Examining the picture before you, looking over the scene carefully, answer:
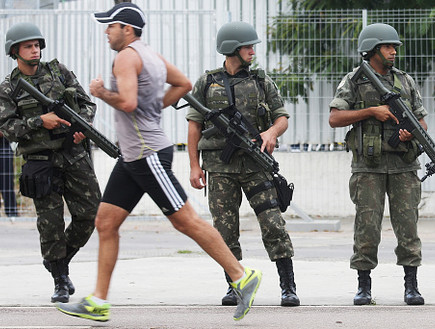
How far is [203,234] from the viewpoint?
248 inches

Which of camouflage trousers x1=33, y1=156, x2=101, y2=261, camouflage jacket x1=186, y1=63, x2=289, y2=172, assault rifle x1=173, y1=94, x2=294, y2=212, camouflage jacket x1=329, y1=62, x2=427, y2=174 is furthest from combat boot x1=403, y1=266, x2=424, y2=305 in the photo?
camouflage trousers x1=33, y1=156, x2=101, y2=261

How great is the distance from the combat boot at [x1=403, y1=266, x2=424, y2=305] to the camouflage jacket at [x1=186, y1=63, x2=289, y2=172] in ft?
4.22

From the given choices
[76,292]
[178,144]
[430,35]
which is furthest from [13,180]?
[76,292]

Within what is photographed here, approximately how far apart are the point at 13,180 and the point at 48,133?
833 centimetres

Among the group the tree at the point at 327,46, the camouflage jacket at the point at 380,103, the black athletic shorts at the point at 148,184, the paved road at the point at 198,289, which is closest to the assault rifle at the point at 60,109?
the paved road at the point at 198,289

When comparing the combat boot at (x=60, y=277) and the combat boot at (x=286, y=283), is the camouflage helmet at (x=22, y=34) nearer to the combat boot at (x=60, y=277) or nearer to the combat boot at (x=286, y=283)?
the combat boot at (x=60, y=277)

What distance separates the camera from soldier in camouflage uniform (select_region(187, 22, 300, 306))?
7328 mm

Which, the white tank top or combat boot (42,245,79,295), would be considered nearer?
the white tank top

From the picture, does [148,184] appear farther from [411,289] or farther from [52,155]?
[411,289]

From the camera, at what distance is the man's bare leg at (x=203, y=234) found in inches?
248

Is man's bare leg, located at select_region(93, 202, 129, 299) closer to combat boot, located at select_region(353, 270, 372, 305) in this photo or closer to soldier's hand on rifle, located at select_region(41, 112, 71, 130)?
soldier's hand on rifle, located at select_region(41, 112, 71, 130)

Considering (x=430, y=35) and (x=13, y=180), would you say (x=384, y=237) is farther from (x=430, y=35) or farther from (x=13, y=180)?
(x=13, y=180)

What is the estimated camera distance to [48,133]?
25.2 feet

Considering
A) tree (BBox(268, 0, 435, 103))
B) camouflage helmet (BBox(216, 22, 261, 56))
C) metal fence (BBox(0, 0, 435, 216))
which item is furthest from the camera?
metal fence (BBox(0, 0, 435, 216))
